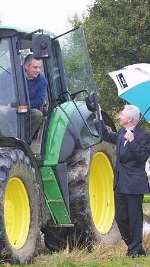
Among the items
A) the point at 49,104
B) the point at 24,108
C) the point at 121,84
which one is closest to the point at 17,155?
the point at 24,108

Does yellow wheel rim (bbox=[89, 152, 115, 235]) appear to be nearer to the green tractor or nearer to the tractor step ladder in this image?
the green tractor

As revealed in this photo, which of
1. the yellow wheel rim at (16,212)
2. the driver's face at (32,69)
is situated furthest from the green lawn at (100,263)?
the driver's face at (32,69)

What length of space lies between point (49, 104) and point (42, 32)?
876 millimetres

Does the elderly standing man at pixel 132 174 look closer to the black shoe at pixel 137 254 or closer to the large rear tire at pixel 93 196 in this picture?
the black shoe at pixel 137 254

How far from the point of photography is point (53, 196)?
780 centimetres

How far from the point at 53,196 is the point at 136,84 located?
6.76ft

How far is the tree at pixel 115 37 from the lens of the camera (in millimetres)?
25156

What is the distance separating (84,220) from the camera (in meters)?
8.20

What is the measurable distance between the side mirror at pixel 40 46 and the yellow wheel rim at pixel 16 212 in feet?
4.19

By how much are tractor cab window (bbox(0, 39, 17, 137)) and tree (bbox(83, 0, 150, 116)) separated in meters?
17.7

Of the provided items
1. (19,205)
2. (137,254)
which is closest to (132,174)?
(137,254)

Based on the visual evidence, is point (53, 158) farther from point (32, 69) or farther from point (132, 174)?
point (32, 69)

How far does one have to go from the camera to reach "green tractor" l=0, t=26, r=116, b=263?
6934mm

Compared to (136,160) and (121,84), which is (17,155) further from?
(121,84)
